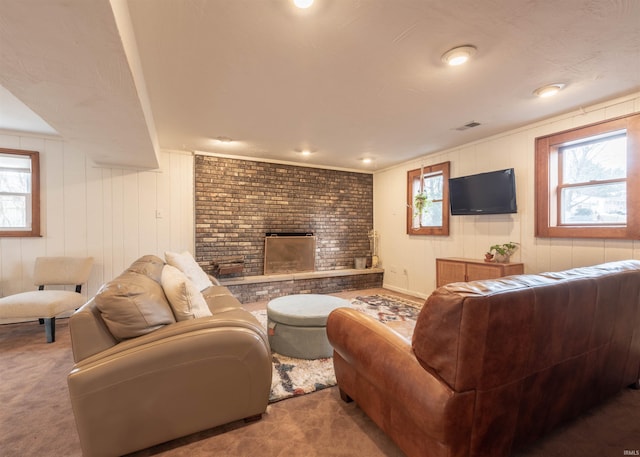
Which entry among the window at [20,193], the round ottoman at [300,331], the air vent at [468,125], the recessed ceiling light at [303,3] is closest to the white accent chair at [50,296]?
the window at [20,193]

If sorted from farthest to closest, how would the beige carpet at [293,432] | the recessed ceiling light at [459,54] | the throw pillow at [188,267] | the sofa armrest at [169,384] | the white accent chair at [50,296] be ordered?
the throw pillow at [188,267] < the white accent chair at [50,296] < the recessed ceiling light at [459,54] < the beige carpet at [293,432] < the sofa armrest at [169,384]

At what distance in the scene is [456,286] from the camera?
108cm

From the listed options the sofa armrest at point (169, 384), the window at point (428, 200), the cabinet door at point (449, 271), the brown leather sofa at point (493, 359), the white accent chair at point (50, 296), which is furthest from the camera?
the window at point (428, 200)

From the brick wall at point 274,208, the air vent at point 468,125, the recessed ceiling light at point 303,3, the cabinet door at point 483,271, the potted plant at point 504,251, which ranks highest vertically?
the air vent at point 468,125

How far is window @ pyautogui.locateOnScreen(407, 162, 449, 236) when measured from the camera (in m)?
4.14

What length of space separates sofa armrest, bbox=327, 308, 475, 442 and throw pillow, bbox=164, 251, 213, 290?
181cm

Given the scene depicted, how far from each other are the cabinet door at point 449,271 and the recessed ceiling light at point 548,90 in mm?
1901

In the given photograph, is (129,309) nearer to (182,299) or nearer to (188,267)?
(182,299)

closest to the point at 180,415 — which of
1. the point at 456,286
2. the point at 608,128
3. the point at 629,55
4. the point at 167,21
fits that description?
the point at 456,286

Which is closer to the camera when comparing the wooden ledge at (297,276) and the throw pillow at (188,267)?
the throw pillow at (188,267)

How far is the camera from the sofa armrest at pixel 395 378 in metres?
1.02

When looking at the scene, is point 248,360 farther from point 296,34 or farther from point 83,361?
point 296,34

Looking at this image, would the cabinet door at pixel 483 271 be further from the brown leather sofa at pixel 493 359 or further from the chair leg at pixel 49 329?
the chair leg at pixel 49 329

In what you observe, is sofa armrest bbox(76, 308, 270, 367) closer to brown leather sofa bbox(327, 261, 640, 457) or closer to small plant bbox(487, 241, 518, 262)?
brown leather sofa bbox(327, 261, 640, 457)
